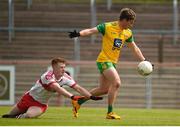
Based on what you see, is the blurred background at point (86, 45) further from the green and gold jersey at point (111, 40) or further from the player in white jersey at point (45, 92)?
the green and gold jersey at point (111, 40)

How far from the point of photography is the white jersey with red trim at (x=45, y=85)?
1645 cm

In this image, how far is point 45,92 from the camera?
1661cm

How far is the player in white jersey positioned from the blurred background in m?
8.58

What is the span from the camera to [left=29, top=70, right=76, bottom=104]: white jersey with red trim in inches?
648

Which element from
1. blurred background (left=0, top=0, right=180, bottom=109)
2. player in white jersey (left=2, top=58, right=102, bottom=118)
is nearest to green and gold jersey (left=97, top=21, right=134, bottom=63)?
player in white jersey (left=2, top=58, right=102, bottom=118)

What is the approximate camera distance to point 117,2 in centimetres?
3009

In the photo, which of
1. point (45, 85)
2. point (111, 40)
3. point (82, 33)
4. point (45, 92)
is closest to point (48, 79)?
point (45, 85)

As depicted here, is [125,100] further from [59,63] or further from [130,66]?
[59,63]

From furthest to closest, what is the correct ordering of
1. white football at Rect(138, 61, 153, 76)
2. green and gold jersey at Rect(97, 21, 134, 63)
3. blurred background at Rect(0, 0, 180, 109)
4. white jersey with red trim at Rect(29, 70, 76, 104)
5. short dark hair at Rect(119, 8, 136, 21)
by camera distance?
blurred background at Rect(0, 0, 180, 109) → white football at Rect(138, 61, 153, 76) → green and gold jersey at Rect(97, 21, 134, 63) → short dark hair at Rect(119, 8, 136, 21) → white jersey with red trim at Rect(29, 70, 76, 104)

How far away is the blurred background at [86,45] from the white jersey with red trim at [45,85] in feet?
28.5

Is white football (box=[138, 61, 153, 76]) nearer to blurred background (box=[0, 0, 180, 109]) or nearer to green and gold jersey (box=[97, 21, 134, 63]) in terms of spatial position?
green and gold jersey (box=[97, 21, 134, 63])

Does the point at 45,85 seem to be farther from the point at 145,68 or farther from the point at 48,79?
the point at 145,68

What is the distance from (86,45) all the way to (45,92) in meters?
11.5

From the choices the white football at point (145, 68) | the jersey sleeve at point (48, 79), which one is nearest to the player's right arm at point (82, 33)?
the jersey sleeve at point (48, 79)
